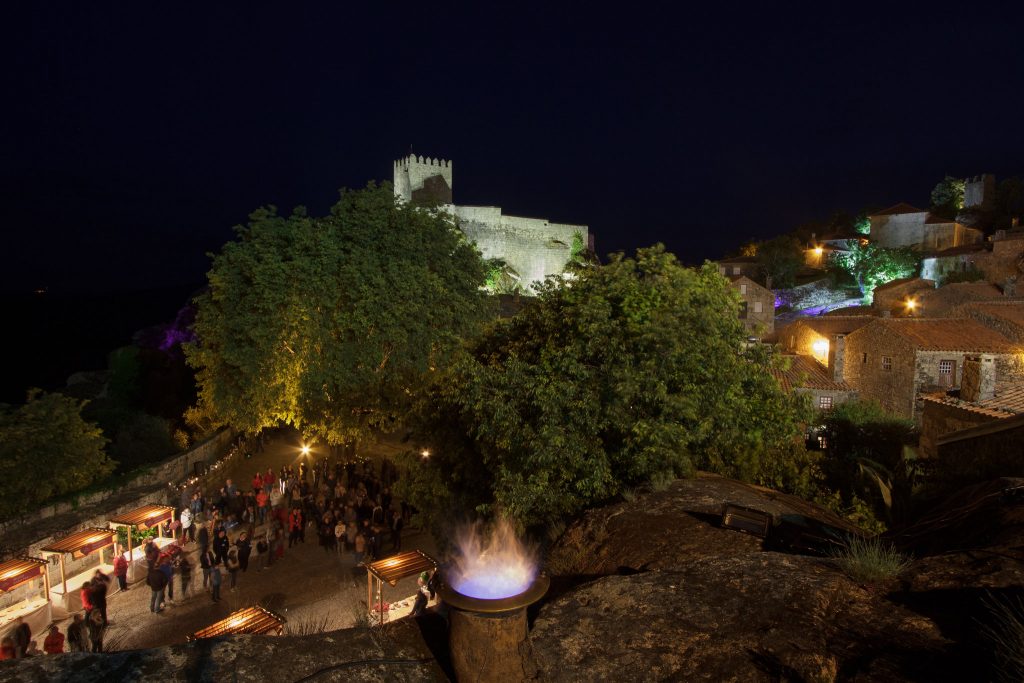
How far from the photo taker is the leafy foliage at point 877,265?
45969 mm

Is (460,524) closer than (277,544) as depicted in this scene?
Yes

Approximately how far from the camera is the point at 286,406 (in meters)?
17.7

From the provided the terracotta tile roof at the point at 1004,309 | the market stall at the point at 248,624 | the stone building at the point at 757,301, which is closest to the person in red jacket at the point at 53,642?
the market stall at the point at 248,624

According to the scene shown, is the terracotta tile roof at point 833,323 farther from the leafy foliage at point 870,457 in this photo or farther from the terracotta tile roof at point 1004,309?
the leafy foliage at point 870,457

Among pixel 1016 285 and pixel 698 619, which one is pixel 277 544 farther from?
pixel 1016 285

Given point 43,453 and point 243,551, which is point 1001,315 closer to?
point 243,551

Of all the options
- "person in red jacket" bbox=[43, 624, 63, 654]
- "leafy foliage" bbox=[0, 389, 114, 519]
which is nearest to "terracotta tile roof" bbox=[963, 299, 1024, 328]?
"person in red jacket" bbox=[43, 624, 63, 654]

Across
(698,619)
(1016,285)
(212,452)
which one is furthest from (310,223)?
(1016,285)

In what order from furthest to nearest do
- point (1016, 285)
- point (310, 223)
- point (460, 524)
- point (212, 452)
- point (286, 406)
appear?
1. point (1016, 285)
2. point (212, 452)
3. point (310, 223)
4. point (286, 406)
5. point (460, 524)

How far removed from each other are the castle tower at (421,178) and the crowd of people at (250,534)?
35586mm

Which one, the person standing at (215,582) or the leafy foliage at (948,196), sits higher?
the leafy foliage at (948,196)

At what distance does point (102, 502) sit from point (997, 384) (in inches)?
900

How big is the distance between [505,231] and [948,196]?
45023 mm

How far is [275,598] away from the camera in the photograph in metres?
11.9
